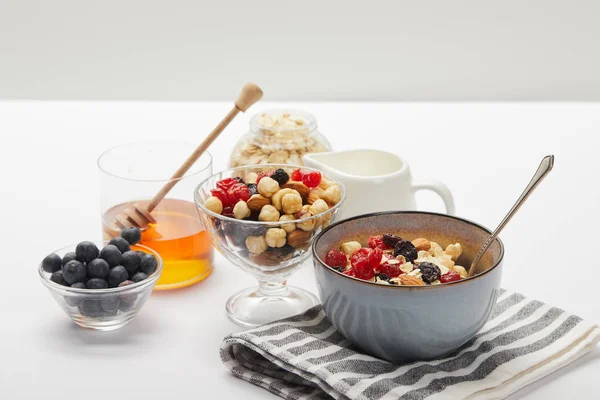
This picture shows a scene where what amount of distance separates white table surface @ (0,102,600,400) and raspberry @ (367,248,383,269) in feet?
0.64

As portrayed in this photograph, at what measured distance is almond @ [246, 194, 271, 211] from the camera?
1161mm

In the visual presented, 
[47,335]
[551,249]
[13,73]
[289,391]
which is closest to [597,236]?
[551,249]

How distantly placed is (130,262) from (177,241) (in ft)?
0.41

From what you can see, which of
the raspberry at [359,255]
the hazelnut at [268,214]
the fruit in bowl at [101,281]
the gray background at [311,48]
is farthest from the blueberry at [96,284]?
the gray background at [311,48]

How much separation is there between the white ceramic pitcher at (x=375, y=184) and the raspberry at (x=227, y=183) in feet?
0.58

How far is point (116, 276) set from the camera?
1165mm

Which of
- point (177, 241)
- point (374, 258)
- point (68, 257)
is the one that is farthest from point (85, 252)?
point (374, 258)

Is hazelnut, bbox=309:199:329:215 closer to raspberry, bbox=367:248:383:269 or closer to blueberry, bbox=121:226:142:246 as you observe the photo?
raspberry, bbox=367:248:383:269

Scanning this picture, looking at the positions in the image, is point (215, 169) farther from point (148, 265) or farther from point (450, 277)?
point (450, 277)

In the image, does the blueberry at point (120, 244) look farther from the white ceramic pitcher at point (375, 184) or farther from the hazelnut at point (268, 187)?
the white ceramic pitcher at point (375, 184)

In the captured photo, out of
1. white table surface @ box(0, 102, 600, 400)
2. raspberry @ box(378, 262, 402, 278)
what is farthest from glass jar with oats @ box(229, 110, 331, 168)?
raspberry @ box(378, 262, 402, 278)

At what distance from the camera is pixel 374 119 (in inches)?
83.7

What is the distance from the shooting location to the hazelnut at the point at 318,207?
45.9 inches

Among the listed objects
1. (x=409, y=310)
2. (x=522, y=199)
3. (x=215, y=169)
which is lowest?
(x=215, y=169)
